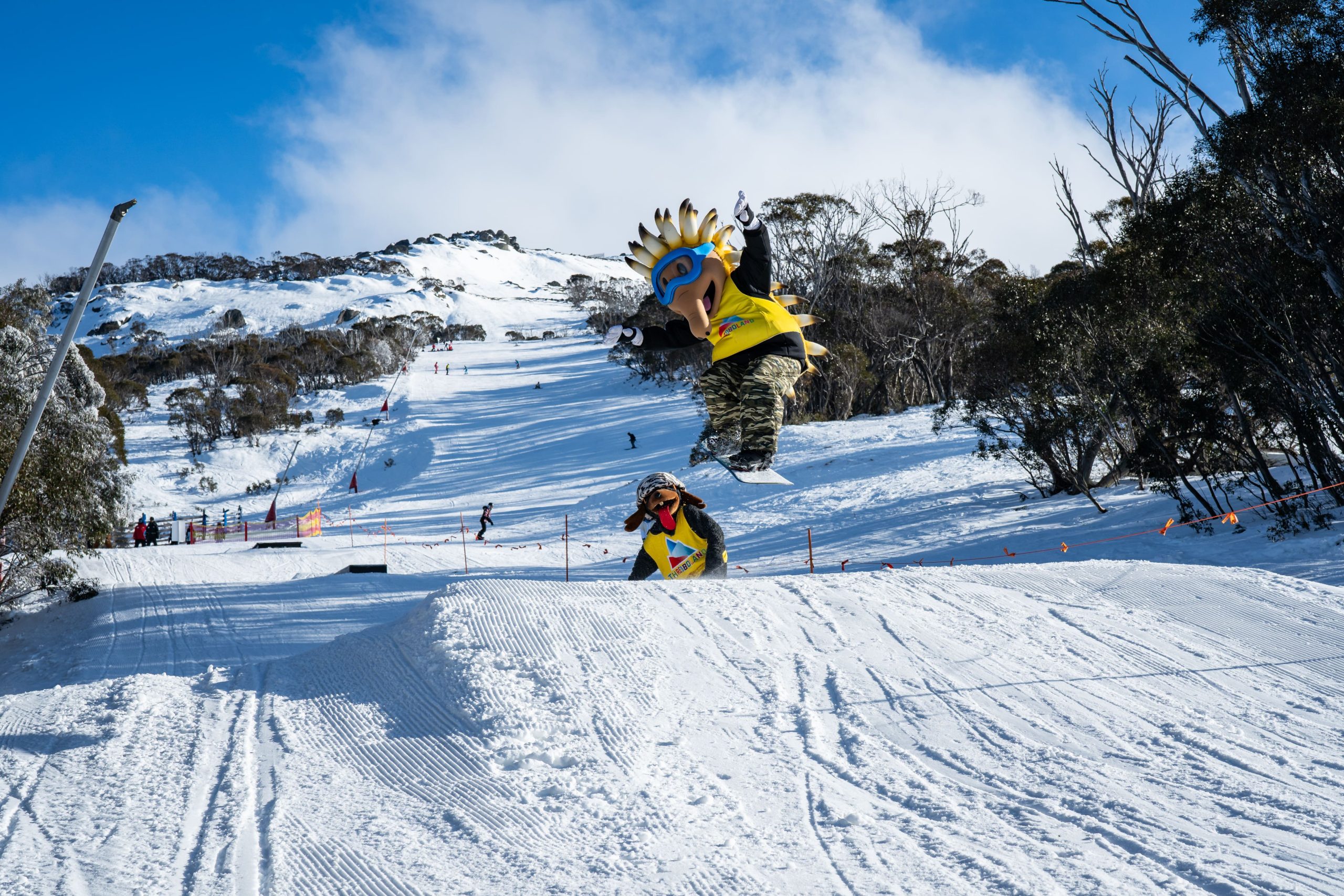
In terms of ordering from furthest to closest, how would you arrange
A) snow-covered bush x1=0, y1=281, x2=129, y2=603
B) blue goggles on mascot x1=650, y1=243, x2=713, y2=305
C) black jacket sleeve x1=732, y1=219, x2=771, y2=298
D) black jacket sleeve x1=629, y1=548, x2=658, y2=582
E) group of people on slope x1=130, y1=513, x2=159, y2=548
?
1. group of people on slope x1=130, y1=513, x2=159, y2=548
2. snow-covered bush x1=0, y1=281, x2=129, y2=603
3. black jacket sleeve x1=629, y1=548, x2=658, y2=582
4. blue goggles on mascot x1=650, y1=243, x2=713, y2=305
5. black jacket sleeve x1=732, y1=219, x2=771, y2=298

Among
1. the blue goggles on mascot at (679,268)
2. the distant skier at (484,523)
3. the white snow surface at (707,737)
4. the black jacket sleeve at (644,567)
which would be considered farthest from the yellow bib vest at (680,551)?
the distant skier at (484,523)

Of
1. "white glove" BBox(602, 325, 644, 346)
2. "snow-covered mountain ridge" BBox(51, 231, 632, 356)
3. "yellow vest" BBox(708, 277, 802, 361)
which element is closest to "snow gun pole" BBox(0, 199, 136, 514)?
"white glove" BBox(602, 325, 644, 346)

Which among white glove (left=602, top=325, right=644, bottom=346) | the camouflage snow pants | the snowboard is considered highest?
white glove (left=602, top=325, right=644, bottom=346)

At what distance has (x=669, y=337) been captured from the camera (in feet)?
18.5

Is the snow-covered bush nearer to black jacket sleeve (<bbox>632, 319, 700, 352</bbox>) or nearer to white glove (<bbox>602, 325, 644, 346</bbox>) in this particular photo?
white glove (<bbox>602, 325, 644, 346</bbox>)

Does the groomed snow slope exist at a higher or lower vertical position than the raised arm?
lower

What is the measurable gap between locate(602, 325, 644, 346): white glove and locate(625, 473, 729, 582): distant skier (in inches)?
A: 136

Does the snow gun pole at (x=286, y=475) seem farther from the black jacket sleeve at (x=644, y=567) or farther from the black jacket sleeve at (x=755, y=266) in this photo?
the black jacket sleeve at (x=755, y=266)

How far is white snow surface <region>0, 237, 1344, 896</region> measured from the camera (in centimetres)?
386

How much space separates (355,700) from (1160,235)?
13647 millimetres

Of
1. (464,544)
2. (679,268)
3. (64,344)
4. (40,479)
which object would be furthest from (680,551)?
(464,544)

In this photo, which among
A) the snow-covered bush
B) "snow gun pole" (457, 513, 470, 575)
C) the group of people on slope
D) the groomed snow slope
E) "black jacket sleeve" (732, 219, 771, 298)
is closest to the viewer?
the groomed snow slope

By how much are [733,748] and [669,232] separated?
3369 millimetres

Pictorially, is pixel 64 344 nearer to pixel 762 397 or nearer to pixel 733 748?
pixel 762 397
